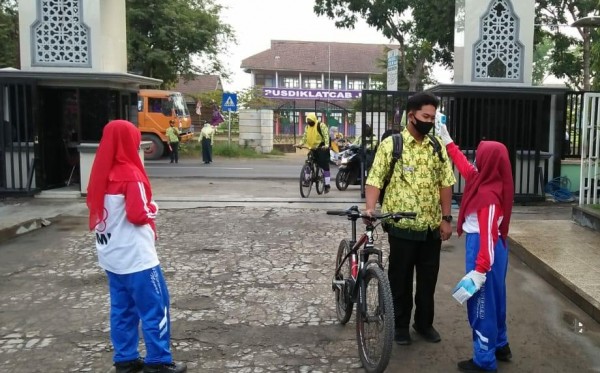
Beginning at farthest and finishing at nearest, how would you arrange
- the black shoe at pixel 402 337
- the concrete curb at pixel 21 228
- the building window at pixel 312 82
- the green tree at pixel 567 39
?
the building window at pixel 312 82 → the green tree at pixel 567 39 → the concrete curb at pixel 21 228 → the black shoe at pixel 402 337

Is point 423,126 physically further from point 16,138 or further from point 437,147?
point 16,138

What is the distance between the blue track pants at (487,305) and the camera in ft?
12.4

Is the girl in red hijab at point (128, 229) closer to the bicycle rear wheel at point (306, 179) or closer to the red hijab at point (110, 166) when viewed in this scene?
the red hijab at point (110, 166)

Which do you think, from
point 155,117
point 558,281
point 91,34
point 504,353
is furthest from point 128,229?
point 155,117

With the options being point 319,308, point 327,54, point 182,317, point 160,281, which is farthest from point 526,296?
point 327,54

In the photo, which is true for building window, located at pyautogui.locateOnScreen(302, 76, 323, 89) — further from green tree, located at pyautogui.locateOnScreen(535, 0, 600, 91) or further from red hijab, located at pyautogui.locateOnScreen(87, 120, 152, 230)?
red hijab, located at pyautogui.locateOnScreen(87, 120, 152, 230)

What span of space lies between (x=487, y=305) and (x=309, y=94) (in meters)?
33.1

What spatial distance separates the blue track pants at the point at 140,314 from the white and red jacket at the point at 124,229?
0.07m

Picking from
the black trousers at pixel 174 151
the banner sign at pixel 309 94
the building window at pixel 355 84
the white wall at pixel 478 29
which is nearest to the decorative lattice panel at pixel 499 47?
the white wall at pixel 478 29

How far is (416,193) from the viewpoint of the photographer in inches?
160

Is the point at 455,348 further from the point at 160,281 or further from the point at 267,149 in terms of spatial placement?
the point at 267,149

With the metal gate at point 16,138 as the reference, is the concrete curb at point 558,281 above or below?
below

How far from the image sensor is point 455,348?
4.26 m

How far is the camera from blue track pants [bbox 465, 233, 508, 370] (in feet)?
12.4
